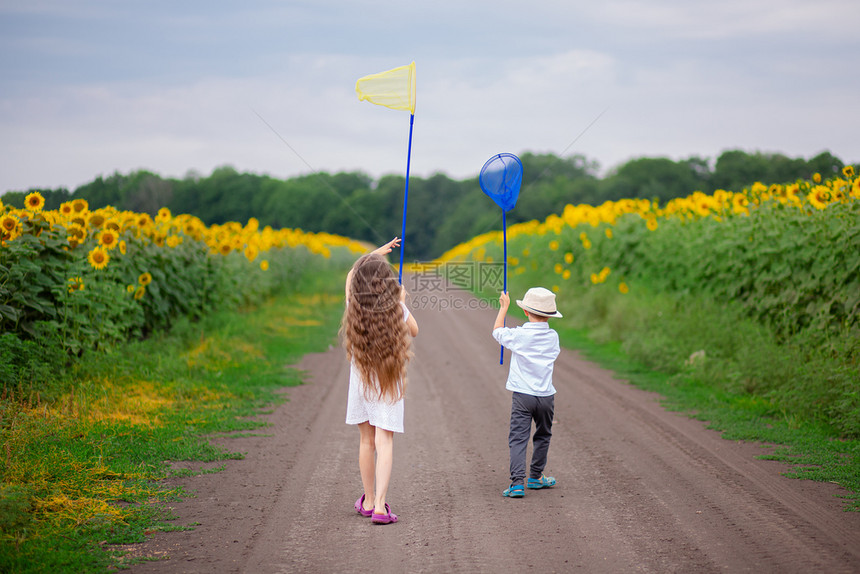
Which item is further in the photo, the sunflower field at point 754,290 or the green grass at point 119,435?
the sunflower field at point 754,290

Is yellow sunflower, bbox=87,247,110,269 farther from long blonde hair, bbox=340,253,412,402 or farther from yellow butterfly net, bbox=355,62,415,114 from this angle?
long blonde hair, bbox=340,253,412,402

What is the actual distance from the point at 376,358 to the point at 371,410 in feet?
1.19

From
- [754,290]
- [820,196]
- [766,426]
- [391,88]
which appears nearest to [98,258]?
[391,88]

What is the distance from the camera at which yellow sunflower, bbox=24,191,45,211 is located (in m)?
8.12

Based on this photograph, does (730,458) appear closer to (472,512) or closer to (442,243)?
(472,512)

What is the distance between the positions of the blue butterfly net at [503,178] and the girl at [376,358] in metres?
1.50

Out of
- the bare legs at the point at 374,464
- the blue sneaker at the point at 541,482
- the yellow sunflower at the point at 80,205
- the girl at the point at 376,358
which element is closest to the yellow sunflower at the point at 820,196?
the blue sneaker at the point at 541,482

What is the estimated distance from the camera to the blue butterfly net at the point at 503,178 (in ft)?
19.0

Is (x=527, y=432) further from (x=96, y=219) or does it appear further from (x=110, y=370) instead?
(x=96, y=219)

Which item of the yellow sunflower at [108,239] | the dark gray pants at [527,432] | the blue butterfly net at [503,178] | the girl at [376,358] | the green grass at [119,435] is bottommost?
the green grass at [119,435]

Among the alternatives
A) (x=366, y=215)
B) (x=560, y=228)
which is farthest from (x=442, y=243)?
(x=560, y=228)

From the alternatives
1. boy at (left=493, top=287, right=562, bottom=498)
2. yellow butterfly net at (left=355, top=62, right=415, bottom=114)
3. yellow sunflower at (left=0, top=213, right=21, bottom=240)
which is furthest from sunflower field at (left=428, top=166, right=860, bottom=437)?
yellow sunflower at (left=0, top=213, right=21, bottom=240)

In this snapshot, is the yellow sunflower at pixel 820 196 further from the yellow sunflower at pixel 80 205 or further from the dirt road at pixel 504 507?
the yellow sunflower at pixel 80 205

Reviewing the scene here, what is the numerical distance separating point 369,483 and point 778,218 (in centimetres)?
768
